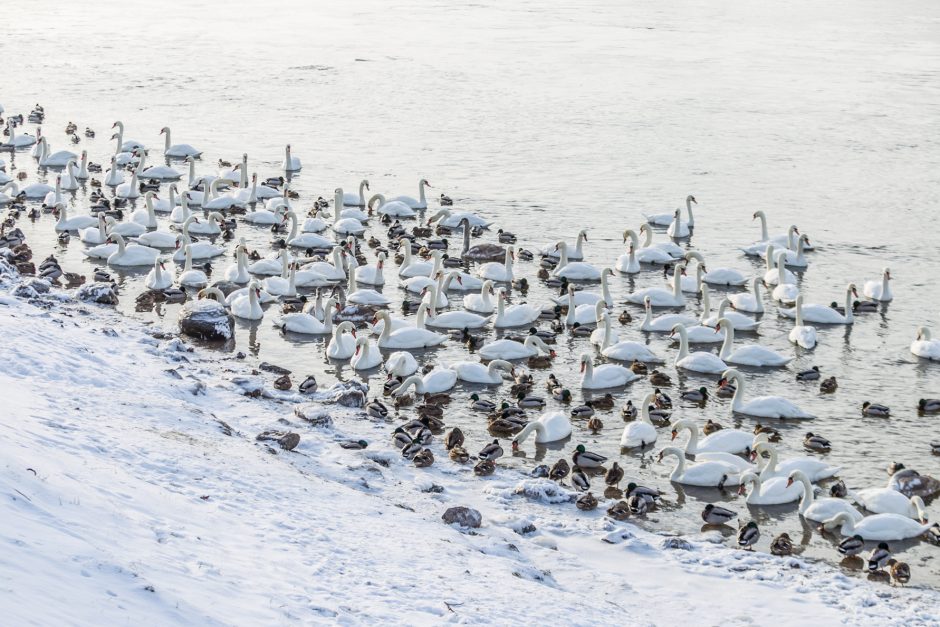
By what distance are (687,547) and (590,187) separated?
66.9ft

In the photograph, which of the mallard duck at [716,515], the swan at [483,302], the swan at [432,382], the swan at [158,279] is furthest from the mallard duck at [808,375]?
the swan at [158,279]

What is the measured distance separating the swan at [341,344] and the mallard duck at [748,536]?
8382 mm

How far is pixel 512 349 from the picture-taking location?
20.3 m

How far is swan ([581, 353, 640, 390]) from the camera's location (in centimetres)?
1905

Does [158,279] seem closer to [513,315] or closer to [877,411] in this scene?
[513,315]

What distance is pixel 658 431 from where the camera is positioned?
17.4 m

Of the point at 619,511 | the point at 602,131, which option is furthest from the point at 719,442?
the point at 602,131

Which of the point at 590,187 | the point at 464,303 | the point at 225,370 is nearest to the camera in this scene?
the point at 225,370

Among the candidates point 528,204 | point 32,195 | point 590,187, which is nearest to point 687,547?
point 528,204

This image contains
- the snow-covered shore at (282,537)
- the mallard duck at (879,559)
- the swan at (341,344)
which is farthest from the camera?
the swan at (341,344)

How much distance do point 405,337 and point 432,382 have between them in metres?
2.42

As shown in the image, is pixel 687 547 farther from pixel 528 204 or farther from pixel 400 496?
pixel 528 204

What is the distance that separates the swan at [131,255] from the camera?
982 inches

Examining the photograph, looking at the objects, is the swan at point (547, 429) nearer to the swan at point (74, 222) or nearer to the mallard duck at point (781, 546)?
the mallard duck at point (781, 546)
